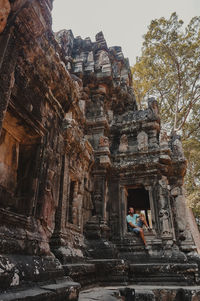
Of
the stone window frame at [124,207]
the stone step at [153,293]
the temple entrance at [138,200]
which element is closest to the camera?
the stone step at [153,293]

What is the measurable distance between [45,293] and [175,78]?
1384 centimetres

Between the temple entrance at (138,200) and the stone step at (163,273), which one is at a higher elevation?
the temple entrance at (138,200)

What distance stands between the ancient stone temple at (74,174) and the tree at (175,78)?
11.9 feet

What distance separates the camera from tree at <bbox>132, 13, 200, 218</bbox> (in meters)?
12.9

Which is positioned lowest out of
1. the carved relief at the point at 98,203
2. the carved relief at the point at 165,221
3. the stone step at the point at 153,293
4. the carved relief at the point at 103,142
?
the stone step at the point at 153,293

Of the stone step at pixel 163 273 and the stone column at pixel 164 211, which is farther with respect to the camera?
the stone column at pixel 164 211

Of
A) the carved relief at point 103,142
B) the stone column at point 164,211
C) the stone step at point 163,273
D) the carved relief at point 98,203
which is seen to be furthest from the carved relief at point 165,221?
the carved relief at point 103,142

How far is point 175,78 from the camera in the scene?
13.9m

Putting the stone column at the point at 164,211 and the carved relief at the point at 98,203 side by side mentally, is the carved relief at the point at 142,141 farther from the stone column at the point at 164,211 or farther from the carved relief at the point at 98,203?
the carved relief at the point at 98,203

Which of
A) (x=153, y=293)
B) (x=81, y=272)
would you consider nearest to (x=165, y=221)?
(x=153, y=293)

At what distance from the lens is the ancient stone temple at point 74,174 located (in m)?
2.62

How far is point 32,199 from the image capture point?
333cm

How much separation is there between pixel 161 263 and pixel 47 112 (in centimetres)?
484

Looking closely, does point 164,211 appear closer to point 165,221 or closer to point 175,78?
point 165,221
